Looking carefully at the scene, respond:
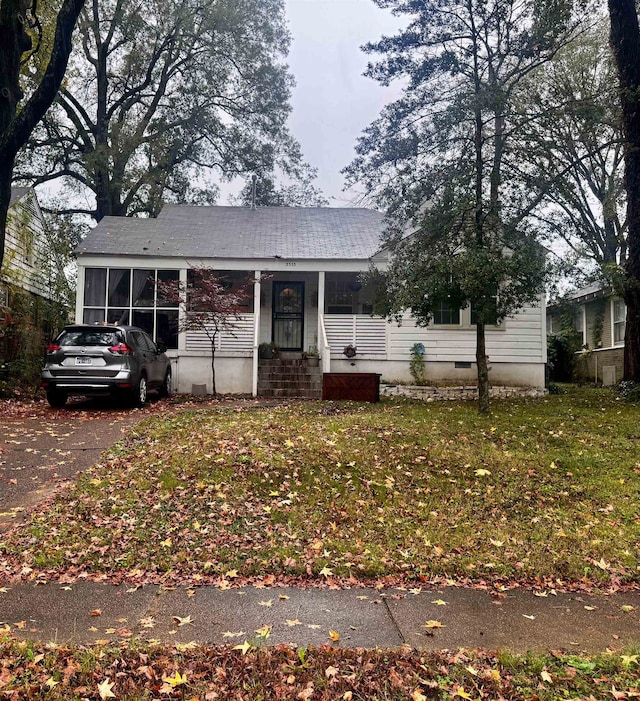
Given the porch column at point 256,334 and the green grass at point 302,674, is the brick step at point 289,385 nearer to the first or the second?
the porch column at point 256,334

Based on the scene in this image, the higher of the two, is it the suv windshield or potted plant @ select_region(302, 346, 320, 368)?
the suv windshield

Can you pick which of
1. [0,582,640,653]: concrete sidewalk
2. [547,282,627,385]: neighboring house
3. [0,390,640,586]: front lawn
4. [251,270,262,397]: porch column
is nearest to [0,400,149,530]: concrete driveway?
[0,390,640,586]: front lawn

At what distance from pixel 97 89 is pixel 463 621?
28.4m

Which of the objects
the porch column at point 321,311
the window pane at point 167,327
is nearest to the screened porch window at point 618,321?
the porch column at point 321,311

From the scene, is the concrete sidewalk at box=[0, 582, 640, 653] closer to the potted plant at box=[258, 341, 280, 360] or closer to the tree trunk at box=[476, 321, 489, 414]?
the tree trunk at box=[476, 321, 489, 414]

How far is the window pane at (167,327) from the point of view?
14.9m

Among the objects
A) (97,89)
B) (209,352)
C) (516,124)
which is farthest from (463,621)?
(97,89)

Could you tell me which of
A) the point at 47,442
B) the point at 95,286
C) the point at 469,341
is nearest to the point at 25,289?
the point at 95,286

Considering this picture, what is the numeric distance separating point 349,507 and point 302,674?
8.67 feet

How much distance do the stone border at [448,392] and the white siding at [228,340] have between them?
3733 millimetres

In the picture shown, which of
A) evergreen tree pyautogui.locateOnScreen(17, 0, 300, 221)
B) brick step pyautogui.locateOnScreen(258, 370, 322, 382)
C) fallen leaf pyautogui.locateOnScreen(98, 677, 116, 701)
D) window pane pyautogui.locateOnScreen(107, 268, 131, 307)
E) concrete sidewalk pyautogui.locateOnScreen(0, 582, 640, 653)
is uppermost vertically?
evergreen tree pyautogui.locateOnScreen(17, 0, 300, 221)

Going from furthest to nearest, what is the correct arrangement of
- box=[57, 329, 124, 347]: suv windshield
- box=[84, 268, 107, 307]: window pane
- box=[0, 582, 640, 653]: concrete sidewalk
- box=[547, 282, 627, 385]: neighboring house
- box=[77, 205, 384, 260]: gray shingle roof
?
box=[547, 282, 627, 385]: neighboring house
box=[77, 205, 384, 260]: gray shingle roof
box=[84, 268, 107, 307]: window pane
box=[57, 329, 124, 347]: suv windshield
box=[0, 582, 640, 653]: concrete sidewalk

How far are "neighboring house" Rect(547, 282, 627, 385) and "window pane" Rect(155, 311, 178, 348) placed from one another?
38.6ft

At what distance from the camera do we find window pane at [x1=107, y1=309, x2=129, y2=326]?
1484cm
